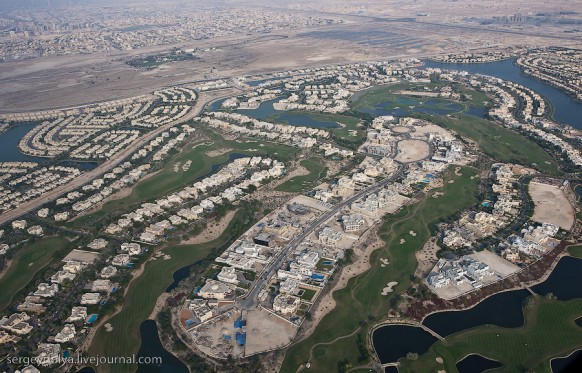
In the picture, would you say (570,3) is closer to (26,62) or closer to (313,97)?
(313,97)

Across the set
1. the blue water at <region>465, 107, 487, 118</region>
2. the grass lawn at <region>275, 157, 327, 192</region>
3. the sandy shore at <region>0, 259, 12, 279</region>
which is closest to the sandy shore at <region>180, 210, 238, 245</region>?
the grass lawn at <region>275, 157, 327, 192</region>

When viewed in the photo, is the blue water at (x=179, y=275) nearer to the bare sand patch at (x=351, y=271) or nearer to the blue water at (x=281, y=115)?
the bare sand patch at (x=351, y=271)

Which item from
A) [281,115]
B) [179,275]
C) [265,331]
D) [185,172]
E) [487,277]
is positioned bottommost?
[281,115]

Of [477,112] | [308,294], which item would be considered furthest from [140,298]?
[477,112]

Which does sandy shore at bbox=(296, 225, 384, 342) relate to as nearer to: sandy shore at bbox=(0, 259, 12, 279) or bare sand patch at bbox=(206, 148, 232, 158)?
sandy shore at bbox=(0, 259, 12, 279)

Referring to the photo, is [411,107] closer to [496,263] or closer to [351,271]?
[496,263]

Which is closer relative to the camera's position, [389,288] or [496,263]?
[389,288]
